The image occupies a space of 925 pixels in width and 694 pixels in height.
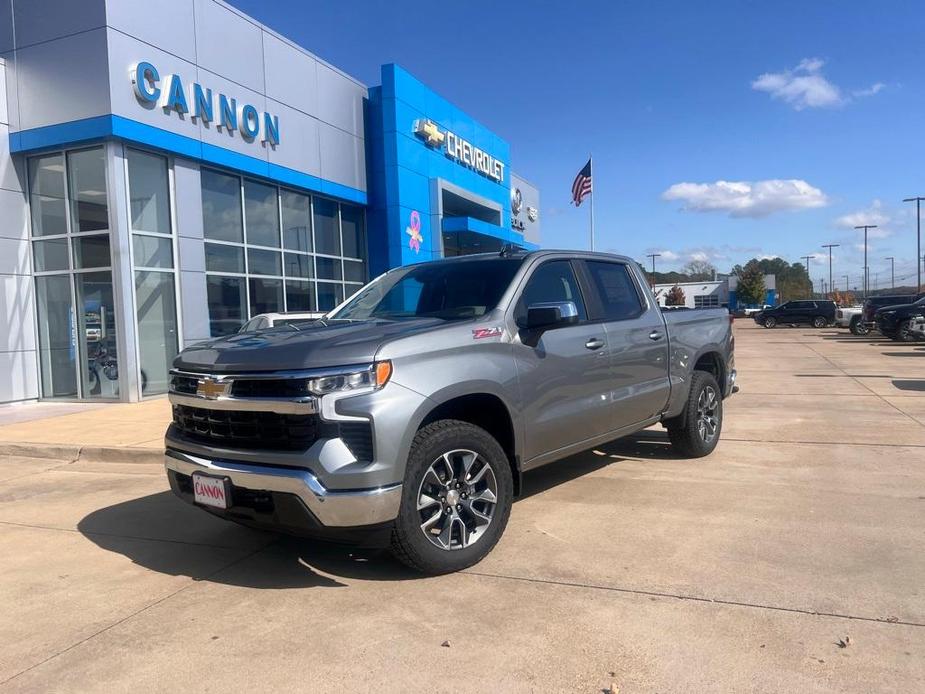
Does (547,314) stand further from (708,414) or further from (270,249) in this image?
(270,249)

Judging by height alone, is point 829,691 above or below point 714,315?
below

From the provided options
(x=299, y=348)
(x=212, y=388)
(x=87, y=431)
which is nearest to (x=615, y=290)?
(x=299, y=348)

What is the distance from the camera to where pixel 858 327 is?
28938 mm

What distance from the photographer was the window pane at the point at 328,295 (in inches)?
725

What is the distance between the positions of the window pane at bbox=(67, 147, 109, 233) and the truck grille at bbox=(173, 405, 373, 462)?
992 cm

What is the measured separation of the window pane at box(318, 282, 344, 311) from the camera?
18.4 meters

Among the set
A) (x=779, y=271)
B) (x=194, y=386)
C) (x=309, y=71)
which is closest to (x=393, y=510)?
(x=194, y=386)

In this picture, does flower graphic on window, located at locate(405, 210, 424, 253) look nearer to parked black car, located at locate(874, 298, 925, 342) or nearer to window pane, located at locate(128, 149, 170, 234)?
window pane, located at locate(128, 149, 170, 234)

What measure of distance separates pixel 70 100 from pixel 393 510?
38.8ft

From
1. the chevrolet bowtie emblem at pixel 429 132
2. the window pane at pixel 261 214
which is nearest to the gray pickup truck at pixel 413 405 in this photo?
the window pane at pixel 261 214

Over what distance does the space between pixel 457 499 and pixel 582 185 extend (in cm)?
2547

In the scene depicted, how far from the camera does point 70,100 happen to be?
39.9ft

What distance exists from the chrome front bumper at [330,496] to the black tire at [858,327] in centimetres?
2965

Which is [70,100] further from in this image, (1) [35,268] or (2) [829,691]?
(2) [829,691]
